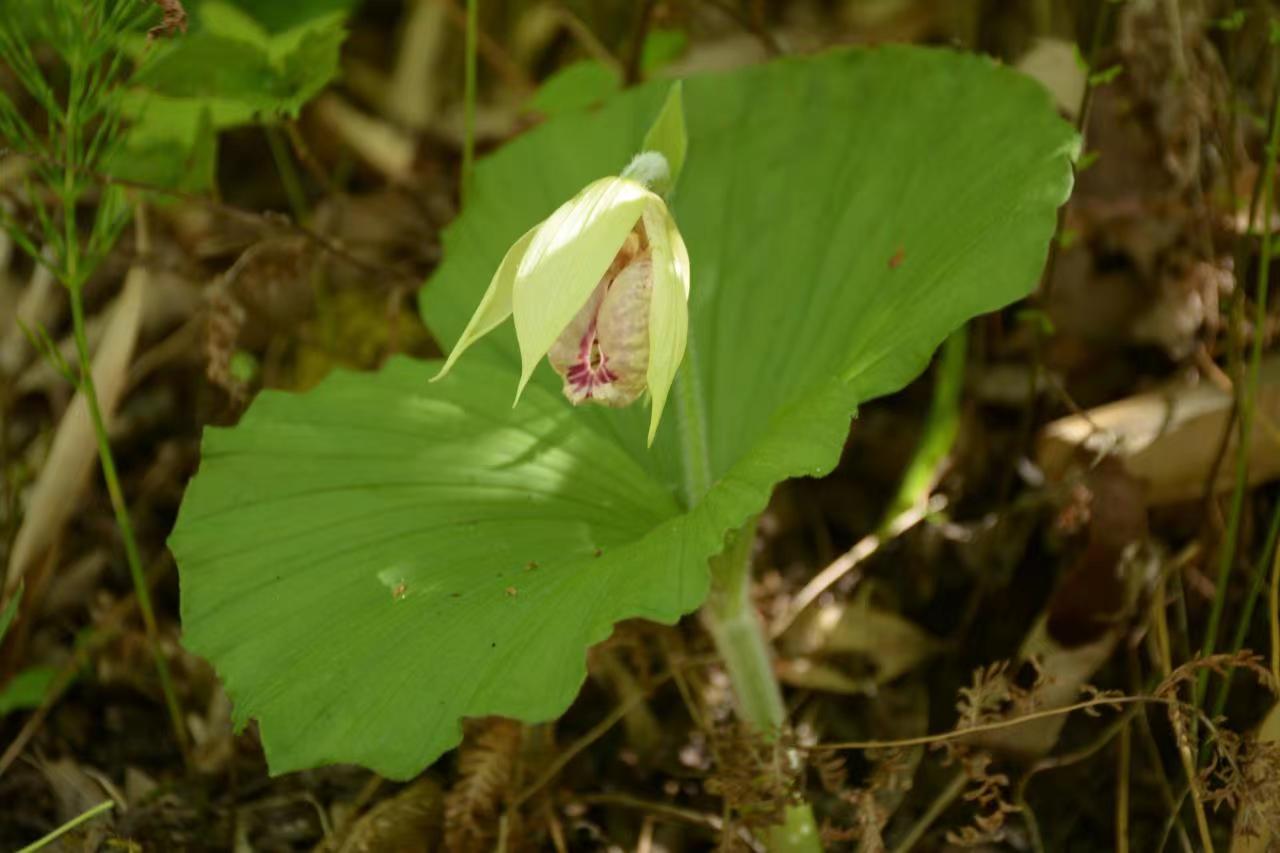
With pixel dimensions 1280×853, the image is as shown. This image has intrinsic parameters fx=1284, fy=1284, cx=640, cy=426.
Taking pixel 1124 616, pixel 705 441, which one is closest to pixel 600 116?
pixel 705 441

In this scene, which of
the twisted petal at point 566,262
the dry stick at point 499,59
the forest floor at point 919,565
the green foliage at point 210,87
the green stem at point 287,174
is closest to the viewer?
the twisted petal at point 566,262

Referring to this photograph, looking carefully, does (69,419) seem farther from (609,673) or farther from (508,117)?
(508,117)

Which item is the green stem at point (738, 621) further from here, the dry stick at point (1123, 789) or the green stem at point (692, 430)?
the dry stick at point (1123, 789)

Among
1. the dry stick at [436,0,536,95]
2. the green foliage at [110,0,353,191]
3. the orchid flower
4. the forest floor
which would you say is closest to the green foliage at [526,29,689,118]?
the forest floor

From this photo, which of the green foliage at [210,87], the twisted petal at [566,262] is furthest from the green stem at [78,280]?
the twisted petal at [566,262]

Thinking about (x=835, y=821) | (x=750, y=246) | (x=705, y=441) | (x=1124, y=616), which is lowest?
(x=835, y=821)

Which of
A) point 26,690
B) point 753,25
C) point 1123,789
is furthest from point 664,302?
point 26,690

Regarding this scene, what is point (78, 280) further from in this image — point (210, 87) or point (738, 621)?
point (738, 621)
